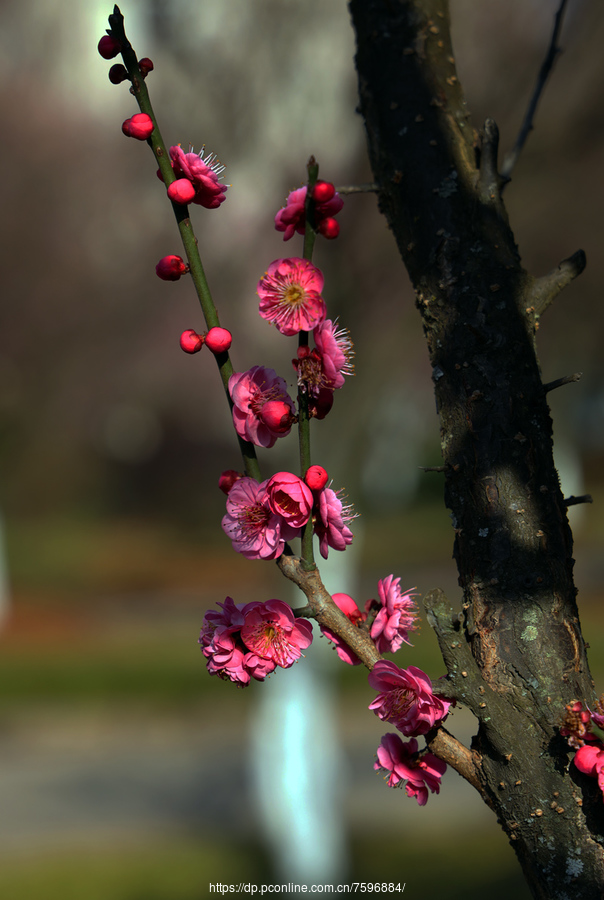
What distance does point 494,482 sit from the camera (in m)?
1.37

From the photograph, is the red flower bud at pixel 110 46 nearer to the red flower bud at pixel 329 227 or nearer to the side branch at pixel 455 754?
the red flower bud at pixel 329 227

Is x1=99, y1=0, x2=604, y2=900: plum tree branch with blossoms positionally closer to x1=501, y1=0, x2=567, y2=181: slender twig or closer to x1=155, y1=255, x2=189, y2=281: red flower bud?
x1=155, y1=255, x2=189, y2=281: red flower bud

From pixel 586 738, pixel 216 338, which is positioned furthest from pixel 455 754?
pixel 216 338

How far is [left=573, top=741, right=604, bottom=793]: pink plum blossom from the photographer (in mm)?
1214

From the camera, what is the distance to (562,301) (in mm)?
5305

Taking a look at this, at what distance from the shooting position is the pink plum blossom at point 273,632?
1.22m

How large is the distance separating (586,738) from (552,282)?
0.75m

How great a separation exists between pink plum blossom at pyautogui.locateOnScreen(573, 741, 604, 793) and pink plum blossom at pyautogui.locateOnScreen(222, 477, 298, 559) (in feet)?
1.74

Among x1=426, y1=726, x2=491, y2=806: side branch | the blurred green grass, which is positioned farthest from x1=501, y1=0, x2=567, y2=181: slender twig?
the blurred green grass

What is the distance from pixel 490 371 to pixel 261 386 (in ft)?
1.31

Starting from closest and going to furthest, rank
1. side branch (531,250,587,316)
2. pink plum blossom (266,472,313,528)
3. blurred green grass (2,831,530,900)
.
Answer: pink plum blossom (266,472,313,528) < side branch (531,250,587,316) < blurred green grass (2,831,530,900)

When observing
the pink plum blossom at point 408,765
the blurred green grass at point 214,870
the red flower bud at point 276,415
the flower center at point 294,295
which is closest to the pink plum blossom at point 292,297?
the flower center at point 294,295

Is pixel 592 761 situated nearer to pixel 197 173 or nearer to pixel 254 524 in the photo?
pixel 254 524

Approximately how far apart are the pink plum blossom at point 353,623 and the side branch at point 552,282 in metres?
0.58
